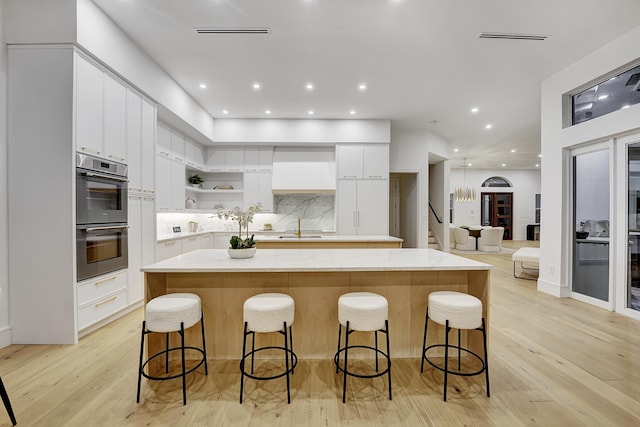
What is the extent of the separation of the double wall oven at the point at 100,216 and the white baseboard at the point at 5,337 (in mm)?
717

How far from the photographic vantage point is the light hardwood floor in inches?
66.6

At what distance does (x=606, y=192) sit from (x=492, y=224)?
30.8ft

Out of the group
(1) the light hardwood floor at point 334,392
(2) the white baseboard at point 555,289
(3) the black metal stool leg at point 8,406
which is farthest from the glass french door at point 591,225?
(3) the black metal stool leg at point 8,406

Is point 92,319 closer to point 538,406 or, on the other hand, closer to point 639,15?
point 538,406

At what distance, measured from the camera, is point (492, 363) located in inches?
90.7

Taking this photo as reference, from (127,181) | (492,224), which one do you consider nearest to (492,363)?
(127,181)

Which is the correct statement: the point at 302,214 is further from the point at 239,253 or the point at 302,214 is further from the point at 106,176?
the point at 239,253

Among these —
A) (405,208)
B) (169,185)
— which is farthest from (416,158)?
(169,185)

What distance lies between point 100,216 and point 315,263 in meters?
2.33

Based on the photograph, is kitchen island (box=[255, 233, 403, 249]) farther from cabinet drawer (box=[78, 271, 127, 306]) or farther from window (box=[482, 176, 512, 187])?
window (box=[482, 176, 512, 187])

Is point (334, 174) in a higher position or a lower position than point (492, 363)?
higher

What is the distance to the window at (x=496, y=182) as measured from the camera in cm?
1243

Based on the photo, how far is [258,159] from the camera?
611 cm

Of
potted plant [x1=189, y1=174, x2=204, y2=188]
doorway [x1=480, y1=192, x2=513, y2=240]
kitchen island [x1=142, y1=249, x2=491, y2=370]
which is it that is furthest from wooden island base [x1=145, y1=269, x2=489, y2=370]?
doorway [x1=480, y1=192, x2=513, y2=240]
